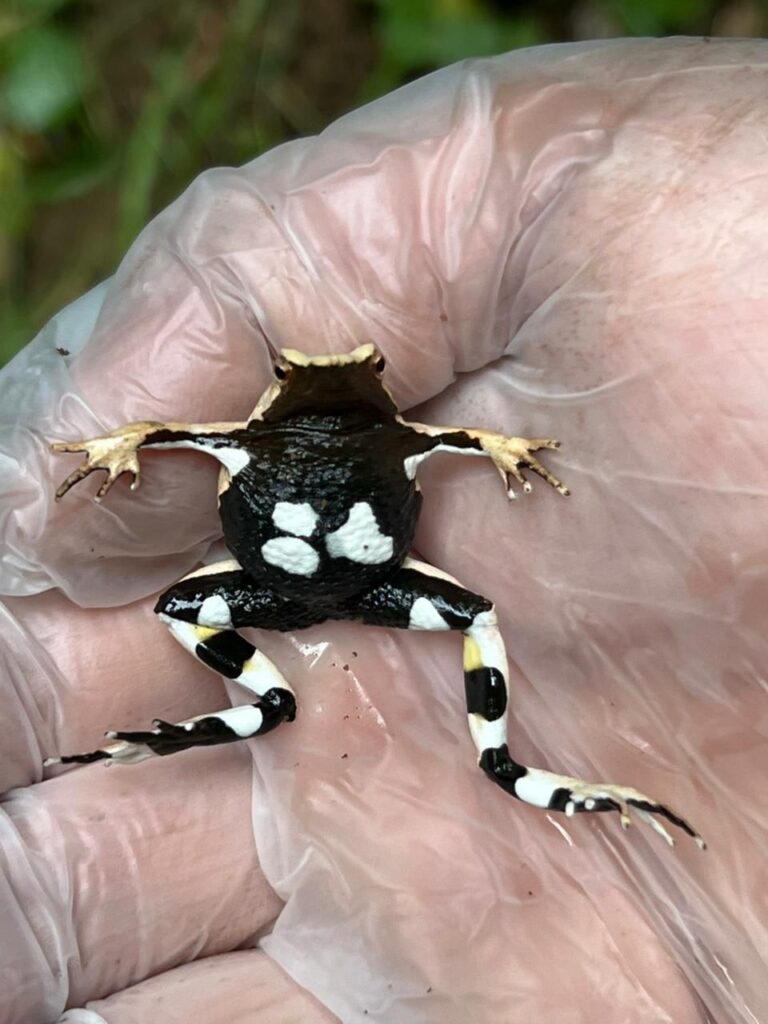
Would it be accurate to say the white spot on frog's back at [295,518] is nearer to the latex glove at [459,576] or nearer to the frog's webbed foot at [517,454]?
the latex glove at [459,576]

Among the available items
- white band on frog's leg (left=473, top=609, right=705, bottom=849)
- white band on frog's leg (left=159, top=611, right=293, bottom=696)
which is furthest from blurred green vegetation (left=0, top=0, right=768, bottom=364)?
white band on frog's leg (left=473, top=609, right=705, bottom=849)

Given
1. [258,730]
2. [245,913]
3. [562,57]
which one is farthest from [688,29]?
[245,913]

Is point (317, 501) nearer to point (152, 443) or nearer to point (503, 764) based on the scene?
point (152, 443)

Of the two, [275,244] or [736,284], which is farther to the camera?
[275,244]

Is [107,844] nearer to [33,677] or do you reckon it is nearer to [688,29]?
[33,677]

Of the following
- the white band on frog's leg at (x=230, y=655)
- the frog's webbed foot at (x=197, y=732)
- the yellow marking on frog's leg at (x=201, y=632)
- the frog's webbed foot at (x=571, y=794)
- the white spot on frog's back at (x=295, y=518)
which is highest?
the white spot on frog's back at (x=295, y=518)

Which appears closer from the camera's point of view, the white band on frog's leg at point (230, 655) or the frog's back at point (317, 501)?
the frog's back at point (317, 501)

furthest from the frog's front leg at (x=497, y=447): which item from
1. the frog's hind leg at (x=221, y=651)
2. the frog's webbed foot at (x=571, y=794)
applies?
the frog's webbed foot at (x=571, y=794)

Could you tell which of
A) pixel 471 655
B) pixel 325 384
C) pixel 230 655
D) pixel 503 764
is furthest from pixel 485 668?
pixel 325 384

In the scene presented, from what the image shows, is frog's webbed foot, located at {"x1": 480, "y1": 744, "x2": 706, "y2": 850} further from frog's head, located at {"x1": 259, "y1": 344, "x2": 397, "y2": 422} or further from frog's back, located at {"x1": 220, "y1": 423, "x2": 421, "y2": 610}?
frog's head, located at {"x1": 259, "y1": 344, "x2": 397, "y2": 422}
